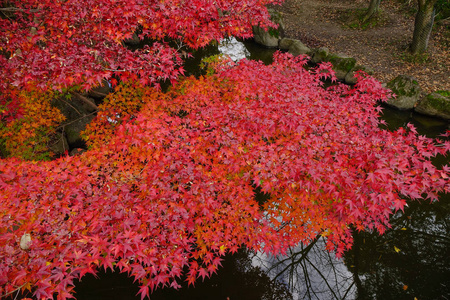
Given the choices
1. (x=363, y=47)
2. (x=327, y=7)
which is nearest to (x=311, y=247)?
(x=363, y=47)

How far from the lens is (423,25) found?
11.5 m

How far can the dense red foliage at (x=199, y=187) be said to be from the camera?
9.60 ft

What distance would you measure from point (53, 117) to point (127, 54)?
4194 millimetres

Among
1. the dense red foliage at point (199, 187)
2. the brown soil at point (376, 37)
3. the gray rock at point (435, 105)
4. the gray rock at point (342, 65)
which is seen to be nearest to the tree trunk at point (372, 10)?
the brown soil at point (376, 37)

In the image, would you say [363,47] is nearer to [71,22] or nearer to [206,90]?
[206,90]

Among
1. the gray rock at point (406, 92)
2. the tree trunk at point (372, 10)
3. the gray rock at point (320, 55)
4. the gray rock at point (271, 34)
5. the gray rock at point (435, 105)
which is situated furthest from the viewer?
the tree trunk at point (372, 10)

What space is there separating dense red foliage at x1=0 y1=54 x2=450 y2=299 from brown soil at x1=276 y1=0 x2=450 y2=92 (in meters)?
7.90

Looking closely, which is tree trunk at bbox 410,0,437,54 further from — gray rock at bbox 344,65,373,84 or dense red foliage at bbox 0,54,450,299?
dense red foliage at bbox 0,54,450,299

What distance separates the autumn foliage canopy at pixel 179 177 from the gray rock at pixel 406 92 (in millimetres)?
5802

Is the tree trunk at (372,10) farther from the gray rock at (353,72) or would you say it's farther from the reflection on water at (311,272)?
the reflection on water at (311,272)

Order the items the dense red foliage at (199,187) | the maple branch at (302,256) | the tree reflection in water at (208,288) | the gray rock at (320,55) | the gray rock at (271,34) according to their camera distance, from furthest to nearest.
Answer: the gray rock at (271,34) < the gray rock at (320,55) < the maple branch at (302,256) < the tree reflection in water at (208,288) < the dense red foliage at (199,187)

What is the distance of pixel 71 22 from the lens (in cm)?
465

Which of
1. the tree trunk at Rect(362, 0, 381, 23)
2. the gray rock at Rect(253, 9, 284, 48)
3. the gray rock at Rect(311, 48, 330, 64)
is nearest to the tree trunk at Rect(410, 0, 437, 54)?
the gray rock at Rect(311, 48, 330, 64)

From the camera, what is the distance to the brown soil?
11375 millimetres
